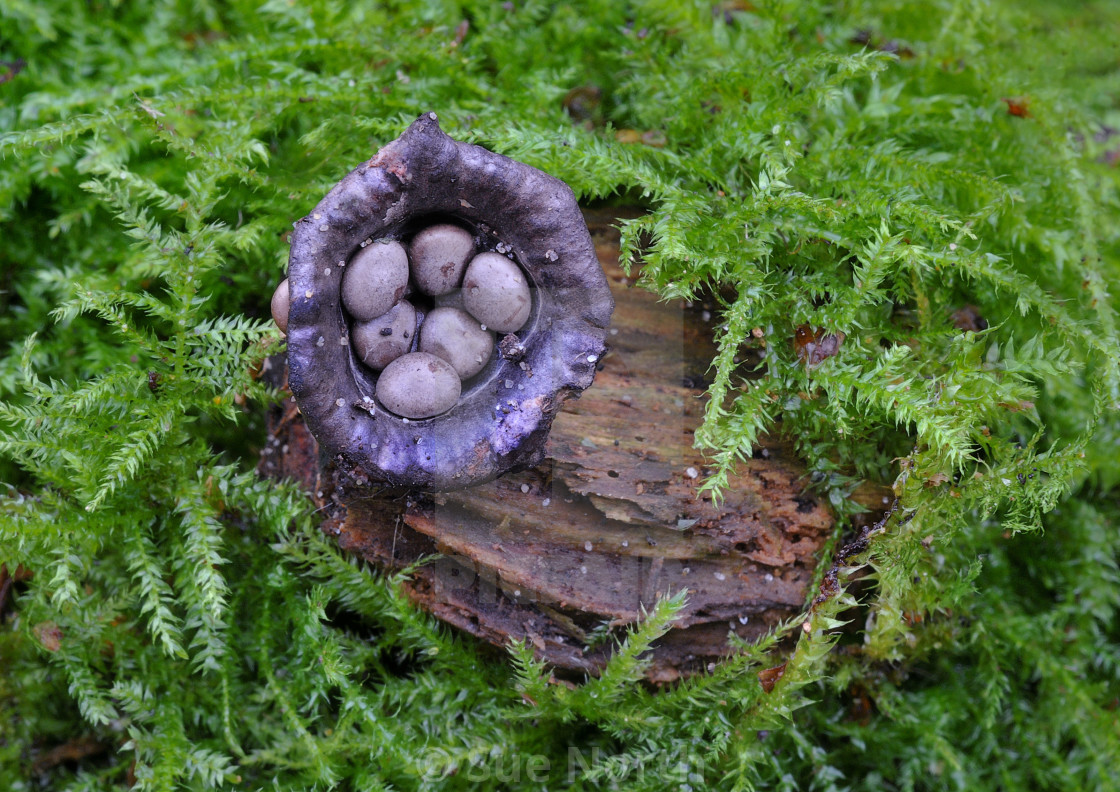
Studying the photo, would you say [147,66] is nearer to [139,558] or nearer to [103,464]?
[103,464]

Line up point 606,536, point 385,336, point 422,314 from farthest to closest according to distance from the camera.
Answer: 1. point 606,536
2. point 422,314
3. point 385,336

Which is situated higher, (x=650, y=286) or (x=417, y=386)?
(x=650, y=286)

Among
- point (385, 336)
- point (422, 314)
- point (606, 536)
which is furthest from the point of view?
point (606, 536)

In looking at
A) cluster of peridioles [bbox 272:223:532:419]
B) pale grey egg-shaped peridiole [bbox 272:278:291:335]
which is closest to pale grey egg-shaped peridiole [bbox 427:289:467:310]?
cluster of peridioles [bbox 272:223:532:419]

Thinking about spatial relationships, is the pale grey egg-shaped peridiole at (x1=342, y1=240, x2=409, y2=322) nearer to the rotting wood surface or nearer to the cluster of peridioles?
the cluster of peridioles

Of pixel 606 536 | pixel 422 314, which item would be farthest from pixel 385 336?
pixel 606 536

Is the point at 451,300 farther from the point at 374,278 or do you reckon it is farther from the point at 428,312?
the point at 374,278

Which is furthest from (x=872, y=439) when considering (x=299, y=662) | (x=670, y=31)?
(x=299, y=662)
